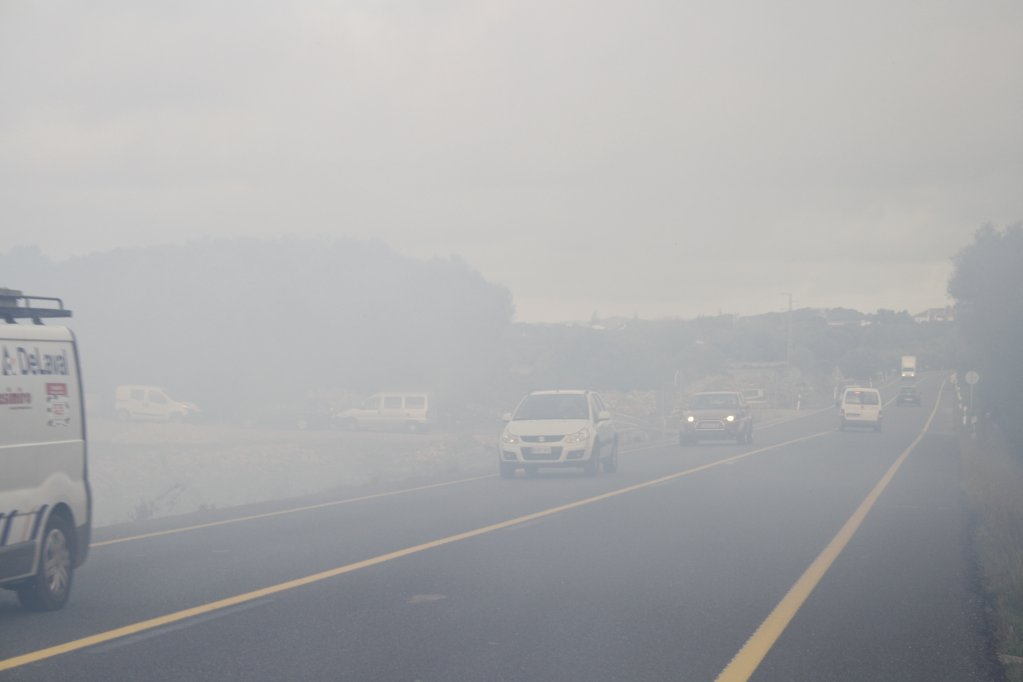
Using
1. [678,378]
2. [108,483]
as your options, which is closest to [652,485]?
[108,483]

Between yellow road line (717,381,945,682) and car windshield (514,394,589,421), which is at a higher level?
car windshield (514,394,589,421)

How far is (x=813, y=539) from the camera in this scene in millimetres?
15055

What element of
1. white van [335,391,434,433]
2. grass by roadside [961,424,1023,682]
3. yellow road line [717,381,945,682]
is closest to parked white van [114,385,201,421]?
white van [335,391,434,433]

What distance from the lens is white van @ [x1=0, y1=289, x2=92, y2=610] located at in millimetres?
9367

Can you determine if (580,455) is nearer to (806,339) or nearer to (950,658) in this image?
(950,658)

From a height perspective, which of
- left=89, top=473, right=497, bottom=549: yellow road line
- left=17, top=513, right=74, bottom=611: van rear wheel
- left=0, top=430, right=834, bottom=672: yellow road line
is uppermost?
left=17, top=513, right=74, bottom=611: van rear wheel

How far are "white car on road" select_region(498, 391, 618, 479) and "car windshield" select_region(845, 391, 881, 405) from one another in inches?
1169

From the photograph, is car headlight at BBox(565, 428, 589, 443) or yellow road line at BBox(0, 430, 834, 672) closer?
yellow road line at BBox(0, 430, 834, 672)

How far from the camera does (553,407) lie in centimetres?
2742

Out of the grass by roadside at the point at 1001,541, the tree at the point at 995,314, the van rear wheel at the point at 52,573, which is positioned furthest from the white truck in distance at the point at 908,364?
the van rear wheel at the point at 52,573

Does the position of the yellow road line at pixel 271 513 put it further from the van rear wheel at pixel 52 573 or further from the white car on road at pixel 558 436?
the van rear wheel at pixel 52 573

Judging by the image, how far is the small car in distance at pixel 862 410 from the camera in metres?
54.1

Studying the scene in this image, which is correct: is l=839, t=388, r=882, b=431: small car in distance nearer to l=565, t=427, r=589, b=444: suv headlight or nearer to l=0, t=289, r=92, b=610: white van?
l=565, t=427, r=589, b=444: suv headlight

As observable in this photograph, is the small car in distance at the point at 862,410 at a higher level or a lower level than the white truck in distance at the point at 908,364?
lower
